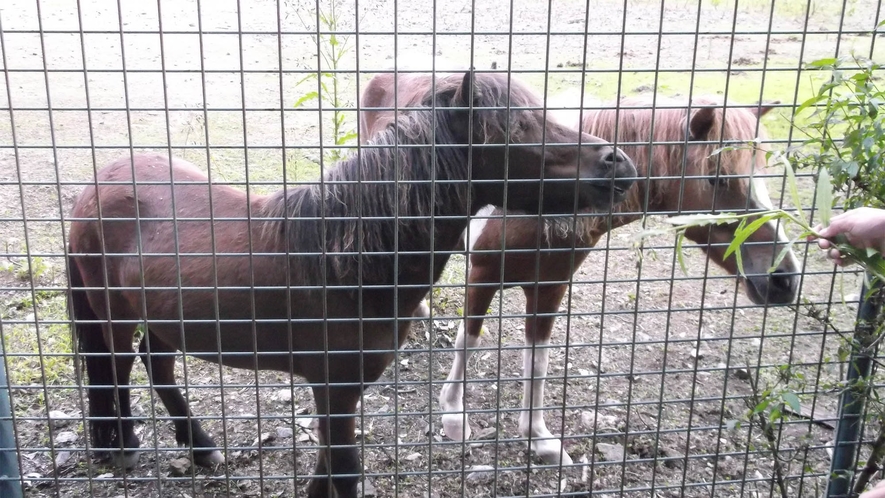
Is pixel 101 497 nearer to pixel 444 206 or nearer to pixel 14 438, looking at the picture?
pixel 14 438

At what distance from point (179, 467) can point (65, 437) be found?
688 millimetres

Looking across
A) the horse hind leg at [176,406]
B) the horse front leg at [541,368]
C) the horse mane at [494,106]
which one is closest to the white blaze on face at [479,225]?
the horse front leg at [541,368]

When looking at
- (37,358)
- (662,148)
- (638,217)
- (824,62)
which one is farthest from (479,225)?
(37,358)

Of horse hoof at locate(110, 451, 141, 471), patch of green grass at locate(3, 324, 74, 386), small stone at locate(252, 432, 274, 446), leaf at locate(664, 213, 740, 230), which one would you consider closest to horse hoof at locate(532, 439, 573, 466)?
small stone at locate(252, 432, 274, 446)

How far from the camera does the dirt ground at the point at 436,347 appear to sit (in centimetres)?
A: 228

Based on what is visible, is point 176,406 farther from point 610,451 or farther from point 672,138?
point 672,138

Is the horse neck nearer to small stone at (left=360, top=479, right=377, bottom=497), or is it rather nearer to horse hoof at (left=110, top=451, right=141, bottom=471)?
small stone at (left=360, top=479, right=377, bottom=497)

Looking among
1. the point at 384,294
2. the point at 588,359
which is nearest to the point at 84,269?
the point at 384,294

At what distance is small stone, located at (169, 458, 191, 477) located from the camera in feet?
11.0

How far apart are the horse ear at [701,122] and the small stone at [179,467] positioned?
2.95m

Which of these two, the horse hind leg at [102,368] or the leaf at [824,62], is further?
the horse hind leg at [102,368]

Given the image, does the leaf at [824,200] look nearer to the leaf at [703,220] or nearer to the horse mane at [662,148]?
the leaf at [703,220]

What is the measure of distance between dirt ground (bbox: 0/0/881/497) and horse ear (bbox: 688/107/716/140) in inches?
12.8

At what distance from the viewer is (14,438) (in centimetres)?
249
